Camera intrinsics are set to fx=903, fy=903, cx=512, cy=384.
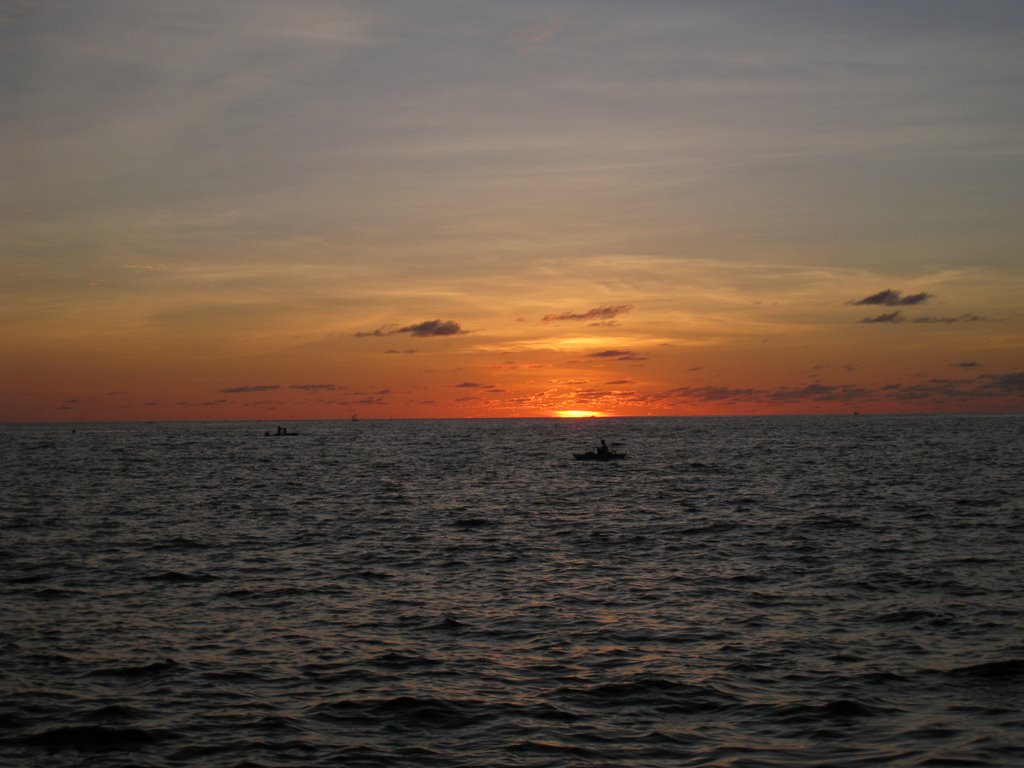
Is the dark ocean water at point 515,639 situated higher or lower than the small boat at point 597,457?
higher

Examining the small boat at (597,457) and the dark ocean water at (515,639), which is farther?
the small boat at (597,457)

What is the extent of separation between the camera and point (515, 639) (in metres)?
24.4

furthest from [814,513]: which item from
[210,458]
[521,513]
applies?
[210,458]

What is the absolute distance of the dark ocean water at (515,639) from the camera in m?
17.2

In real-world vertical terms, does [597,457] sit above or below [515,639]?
below

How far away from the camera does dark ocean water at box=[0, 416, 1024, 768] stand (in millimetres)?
17234

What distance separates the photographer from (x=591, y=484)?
259ft

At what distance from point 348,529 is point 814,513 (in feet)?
89.4

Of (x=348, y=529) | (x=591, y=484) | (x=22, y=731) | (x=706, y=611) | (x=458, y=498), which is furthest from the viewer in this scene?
(x=591, y=484)

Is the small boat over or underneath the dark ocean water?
underneath

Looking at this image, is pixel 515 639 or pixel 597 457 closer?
pixel 515 639

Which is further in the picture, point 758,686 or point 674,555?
point 674,555

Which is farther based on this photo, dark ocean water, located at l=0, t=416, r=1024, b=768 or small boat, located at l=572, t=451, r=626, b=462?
small boat, located at l=572, t=451, r=626, b=462

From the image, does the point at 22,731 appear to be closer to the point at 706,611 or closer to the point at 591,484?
the point at 706,611
